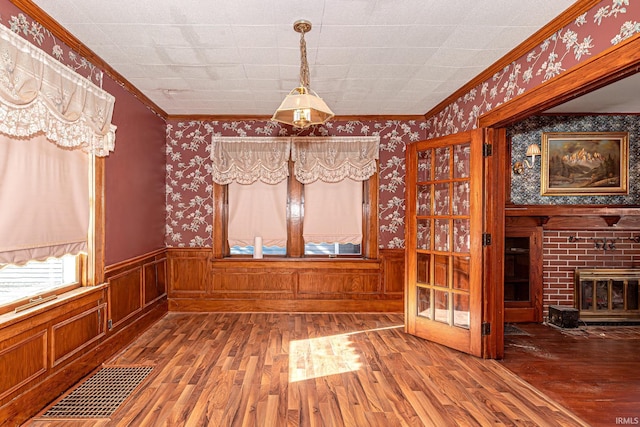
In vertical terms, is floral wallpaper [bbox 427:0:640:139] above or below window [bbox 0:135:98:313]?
above

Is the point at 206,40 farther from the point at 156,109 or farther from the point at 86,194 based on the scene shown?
the point at 156,109

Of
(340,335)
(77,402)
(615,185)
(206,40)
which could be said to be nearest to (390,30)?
(206,40)

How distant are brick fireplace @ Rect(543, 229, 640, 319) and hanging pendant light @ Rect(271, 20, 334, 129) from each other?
377 cm

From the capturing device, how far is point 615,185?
15.3 feet

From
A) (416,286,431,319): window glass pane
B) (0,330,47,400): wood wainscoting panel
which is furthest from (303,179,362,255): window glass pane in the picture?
(0,330,47,400): wood wainscoting panel

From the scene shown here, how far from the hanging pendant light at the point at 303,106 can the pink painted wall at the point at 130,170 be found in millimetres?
1738

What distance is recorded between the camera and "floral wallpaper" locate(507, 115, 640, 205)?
4.68 meters

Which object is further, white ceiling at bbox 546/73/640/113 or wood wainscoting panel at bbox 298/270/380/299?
wood wainscoting panel at bbox 298/270/380/299

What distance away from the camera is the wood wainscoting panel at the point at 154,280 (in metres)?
4.36

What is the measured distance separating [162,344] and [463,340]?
2961mm

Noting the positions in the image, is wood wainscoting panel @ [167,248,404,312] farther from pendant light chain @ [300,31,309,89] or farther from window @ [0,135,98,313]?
pendant light chain @ [300,31,309,89]

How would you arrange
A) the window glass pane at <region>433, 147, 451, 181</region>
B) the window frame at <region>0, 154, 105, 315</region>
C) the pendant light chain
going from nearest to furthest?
the pendant light chain → the window frame at <region>0, 154, 105, 315</region> → the window glass pane at <region>433, 147, 451, 181</region>

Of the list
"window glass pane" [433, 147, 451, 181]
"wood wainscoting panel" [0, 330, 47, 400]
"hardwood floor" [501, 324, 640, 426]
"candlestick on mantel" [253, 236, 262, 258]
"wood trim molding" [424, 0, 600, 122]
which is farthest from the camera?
"candlestick on mantel" [253, 236, 262, 258]

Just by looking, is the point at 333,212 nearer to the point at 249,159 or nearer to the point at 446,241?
the point at 249,159
